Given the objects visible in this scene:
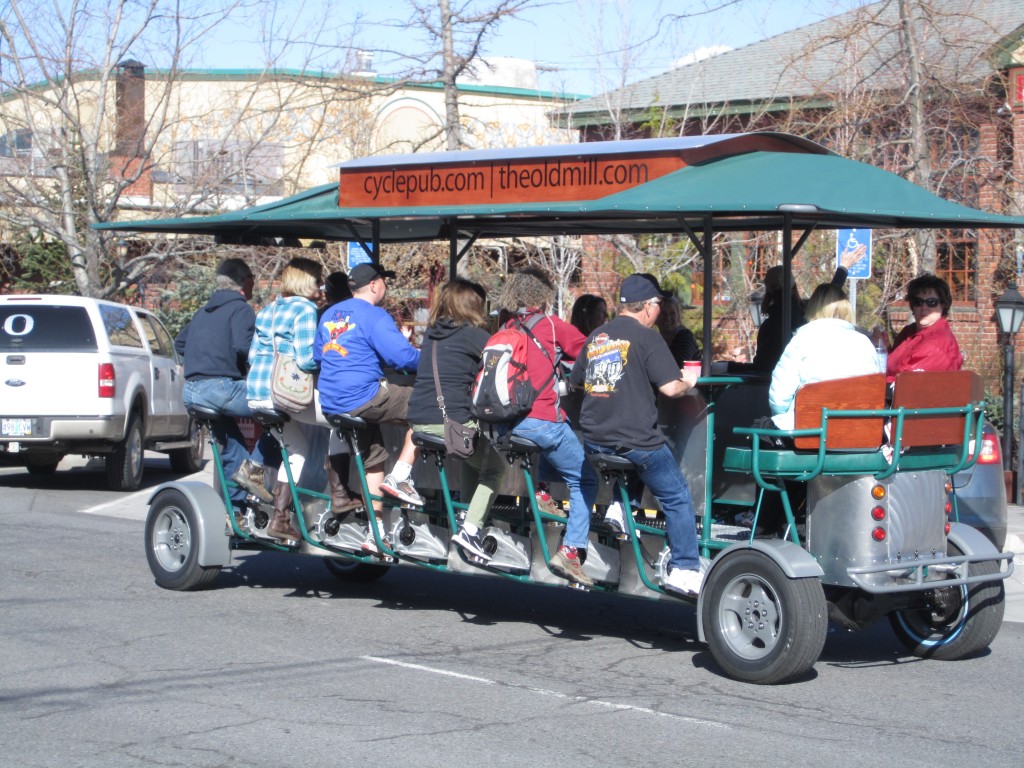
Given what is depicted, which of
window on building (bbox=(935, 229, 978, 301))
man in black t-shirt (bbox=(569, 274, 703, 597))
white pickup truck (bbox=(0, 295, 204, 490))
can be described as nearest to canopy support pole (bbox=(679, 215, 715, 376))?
man in black t-shirt (bbox=(569, 274, 703, 597))

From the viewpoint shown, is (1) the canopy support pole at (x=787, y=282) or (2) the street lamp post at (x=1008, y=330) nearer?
(1) the canopy support pole at (x=787, y=282)

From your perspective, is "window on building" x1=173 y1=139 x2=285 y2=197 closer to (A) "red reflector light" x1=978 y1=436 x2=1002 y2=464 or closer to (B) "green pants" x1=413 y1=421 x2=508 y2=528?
(B) "green pants" x1=413 y1=421 x2=508 y2=528

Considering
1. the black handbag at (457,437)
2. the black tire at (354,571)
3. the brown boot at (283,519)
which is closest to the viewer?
the black handbag at (457,437)

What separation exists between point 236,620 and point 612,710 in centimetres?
294

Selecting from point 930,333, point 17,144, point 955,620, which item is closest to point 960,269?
point 930,333

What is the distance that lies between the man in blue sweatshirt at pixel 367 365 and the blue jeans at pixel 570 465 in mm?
954

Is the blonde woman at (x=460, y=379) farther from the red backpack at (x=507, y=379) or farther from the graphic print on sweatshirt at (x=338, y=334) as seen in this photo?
the graphic print on sweatshirt at (x=338, y=334)

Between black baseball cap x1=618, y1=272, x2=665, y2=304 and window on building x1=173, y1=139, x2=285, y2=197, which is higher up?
window on building x1=173, y1=139, x2=285, y2=197

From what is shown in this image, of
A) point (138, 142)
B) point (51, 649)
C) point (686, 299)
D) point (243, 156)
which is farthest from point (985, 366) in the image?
point (51, 649)

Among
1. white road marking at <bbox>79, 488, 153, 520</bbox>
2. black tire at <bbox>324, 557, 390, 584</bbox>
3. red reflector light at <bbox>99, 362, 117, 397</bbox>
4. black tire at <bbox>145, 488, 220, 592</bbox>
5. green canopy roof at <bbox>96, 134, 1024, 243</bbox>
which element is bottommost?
black tire at <bbox>324, 557, 390, 584</bbox>

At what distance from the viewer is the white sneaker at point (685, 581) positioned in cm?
707

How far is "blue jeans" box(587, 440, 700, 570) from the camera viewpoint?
707 cm

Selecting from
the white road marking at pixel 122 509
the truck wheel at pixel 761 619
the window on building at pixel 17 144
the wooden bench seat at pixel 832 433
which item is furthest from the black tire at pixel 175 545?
the window on building at pixel 17 144

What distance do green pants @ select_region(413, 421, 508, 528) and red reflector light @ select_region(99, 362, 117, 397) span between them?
24.8 feet
